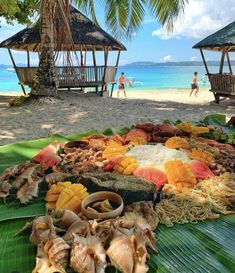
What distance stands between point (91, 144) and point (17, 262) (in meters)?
2.44

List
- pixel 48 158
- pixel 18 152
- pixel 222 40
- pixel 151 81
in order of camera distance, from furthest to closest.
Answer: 1. pixel 151 81
2. pixel 222 40
3. pixel 18 152
4. pixel 48 158

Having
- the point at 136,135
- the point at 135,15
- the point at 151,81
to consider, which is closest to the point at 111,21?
the point at 135,15

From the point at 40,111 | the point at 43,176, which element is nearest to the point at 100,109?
the point at 40,111

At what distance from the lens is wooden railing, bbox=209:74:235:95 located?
13.1m

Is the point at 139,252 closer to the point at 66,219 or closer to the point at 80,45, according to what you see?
the point at 66,219

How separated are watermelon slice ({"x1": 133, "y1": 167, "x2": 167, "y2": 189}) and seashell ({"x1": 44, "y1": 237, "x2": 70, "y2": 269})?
1.35m

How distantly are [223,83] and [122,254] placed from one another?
1224cm

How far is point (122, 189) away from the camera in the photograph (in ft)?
9.96

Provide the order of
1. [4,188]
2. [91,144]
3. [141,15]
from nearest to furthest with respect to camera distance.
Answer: [4,188]
[91,144]
[141,15]

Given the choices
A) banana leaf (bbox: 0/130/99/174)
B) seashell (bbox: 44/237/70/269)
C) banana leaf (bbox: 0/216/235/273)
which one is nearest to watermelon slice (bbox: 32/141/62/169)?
banana leaf (bbox: 0/130/99/174)

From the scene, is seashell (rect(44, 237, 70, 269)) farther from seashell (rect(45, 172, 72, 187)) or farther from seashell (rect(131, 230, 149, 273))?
seashell (rect(45, 172, 72, 187))

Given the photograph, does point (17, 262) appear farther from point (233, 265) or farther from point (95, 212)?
point (233, 265)

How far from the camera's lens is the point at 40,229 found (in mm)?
2533

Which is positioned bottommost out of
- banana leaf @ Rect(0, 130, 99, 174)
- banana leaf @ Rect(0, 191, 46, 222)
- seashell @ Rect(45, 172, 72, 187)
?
banana leaf @ Rect(0, 130, 99, 174)
